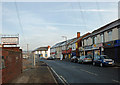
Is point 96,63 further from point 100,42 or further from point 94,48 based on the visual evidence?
point 94,48

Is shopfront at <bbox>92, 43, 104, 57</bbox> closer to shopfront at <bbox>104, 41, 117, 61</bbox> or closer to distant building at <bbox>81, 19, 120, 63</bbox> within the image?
distant building at <bbox>81, 19, 120, 63</bbox>

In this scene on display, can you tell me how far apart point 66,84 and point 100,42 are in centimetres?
2817

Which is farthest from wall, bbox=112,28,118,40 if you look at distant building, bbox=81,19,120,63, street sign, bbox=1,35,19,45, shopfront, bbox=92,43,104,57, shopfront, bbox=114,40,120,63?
street sign, bbox=1,35,19,45

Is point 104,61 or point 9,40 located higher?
A: point 9,40

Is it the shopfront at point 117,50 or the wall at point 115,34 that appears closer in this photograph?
the shopfront at point 117,50

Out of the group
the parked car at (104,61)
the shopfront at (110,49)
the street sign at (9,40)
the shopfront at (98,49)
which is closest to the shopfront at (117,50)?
the shopfront at (110,49)

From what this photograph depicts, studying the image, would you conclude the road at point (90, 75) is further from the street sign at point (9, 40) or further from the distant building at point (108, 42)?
the distant building at point (108, 42)

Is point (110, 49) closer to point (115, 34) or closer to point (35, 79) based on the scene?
point (115, 34)

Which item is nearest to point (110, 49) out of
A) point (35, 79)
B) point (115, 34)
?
point (115, 34)

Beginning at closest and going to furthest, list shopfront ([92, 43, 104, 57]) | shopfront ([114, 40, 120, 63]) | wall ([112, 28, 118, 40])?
shopfront ([114, 40, 120, 63]) → wall ([112, 28, 118, 40]) → shopfront ([92, 43, 104, 57])

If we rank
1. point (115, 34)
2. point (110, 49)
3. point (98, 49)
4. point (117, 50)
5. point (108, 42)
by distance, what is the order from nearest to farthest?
point (117, 50)
point (115, 34)
point (110, 49)
point (108, 42)
point (98, 49)

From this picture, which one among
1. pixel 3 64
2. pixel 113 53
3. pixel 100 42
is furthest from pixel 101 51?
pixel 3 64

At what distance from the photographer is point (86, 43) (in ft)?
153

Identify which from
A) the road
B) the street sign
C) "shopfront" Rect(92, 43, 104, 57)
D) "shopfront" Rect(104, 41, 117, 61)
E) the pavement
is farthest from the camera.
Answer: "shopfront" Rect(92, 43, 104, 57)
